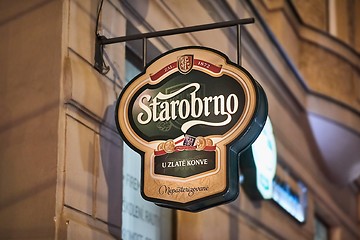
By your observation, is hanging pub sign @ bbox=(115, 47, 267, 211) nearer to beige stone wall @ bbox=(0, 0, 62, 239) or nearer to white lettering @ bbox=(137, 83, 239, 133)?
white lettering @ bbox=(137, 83, 239, 133)

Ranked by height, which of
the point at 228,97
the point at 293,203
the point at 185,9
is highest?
the point at 185,9

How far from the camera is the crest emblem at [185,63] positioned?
6164 millimetres

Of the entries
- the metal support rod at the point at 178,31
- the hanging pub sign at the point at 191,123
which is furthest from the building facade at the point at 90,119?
the hanging pub sign at the point at 191,123

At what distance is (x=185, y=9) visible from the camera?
852cm

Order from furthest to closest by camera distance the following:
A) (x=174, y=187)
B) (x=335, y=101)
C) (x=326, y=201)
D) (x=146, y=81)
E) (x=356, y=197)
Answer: (x=356, y=197)
(x=326, y=201)
(x=335, y=101)
(x=146, y=81)
(x=174, y=187)

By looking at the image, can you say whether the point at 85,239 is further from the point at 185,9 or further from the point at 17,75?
the point at 185,9

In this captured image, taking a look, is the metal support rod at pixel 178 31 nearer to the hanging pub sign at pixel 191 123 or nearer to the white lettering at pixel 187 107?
the hanging pub sign at pixel 191 123

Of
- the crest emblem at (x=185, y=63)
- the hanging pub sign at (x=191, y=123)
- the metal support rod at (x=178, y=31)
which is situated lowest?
the hanging pub sign at (x=191, y=123)

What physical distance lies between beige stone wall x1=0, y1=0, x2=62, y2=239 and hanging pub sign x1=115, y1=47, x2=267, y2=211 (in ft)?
1.71

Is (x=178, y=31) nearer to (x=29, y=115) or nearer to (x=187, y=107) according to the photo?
(x=187, y=107)

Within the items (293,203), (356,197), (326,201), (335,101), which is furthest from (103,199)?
(356,197)

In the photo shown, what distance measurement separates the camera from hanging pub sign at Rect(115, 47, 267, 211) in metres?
5.77

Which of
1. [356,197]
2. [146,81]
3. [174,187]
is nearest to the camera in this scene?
[174,187]

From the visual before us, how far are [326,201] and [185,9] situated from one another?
6974 millimetres
